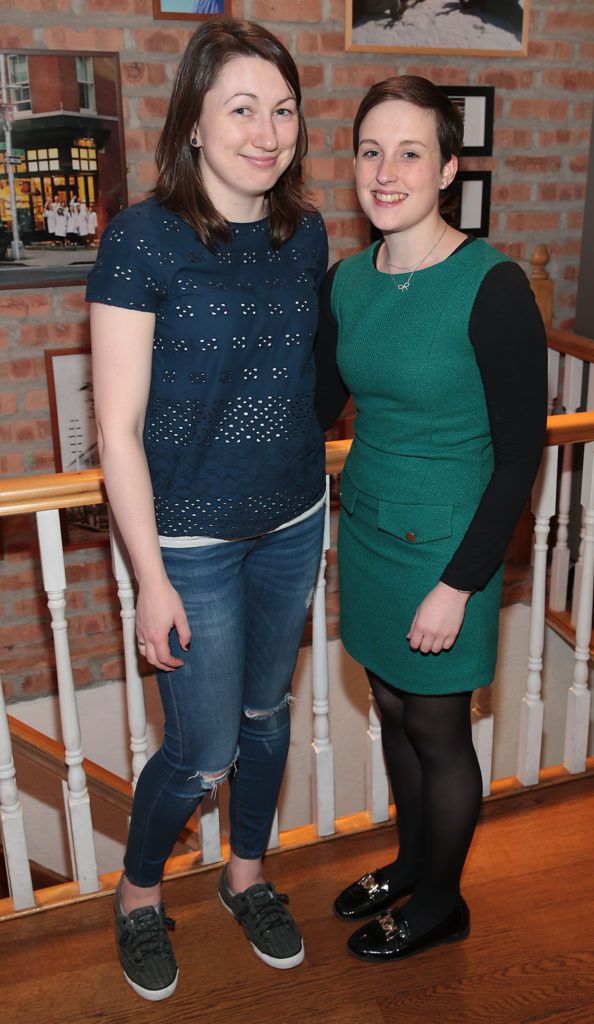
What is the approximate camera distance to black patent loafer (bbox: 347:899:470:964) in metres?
1.80

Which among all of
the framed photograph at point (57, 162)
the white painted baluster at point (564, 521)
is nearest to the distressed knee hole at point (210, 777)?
the framed photograph at point (57, 162)

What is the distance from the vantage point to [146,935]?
1.78 m

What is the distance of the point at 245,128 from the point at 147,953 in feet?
4.70

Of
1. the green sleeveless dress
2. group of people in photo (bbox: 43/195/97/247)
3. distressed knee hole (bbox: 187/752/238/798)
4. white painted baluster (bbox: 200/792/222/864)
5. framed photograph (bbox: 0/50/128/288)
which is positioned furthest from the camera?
group of people in photo (bbox: 43/195/97/247)

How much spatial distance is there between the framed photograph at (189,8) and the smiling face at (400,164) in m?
2.02

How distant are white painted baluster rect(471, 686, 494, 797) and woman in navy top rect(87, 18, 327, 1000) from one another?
2.17ft

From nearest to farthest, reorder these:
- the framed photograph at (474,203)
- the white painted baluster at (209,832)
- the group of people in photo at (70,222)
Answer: the white painted baluster at (209,832), the group of people in photo at (70,222), the framed photograph at (474,203)

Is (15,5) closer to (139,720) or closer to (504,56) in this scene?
(504,56)

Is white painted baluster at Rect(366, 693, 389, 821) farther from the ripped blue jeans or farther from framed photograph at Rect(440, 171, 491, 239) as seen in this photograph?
framed photograph at Rect(440, 171, 491, 239)

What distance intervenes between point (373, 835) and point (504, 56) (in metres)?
Result: 2.92

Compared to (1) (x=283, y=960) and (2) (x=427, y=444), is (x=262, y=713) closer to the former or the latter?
(1) (x=283, y=960)

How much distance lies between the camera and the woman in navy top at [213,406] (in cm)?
137

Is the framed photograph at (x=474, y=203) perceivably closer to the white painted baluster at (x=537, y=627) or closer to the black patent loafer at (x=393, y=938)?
the white painted baluster at (x=537, y=627)

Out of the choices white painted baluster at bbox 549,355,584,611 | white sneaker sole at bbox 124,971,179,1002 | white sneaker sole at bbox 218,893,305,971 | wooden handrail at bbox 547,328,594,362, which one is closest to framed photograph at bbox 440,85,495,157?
wooden handrail at bbox 547,328,594,362
